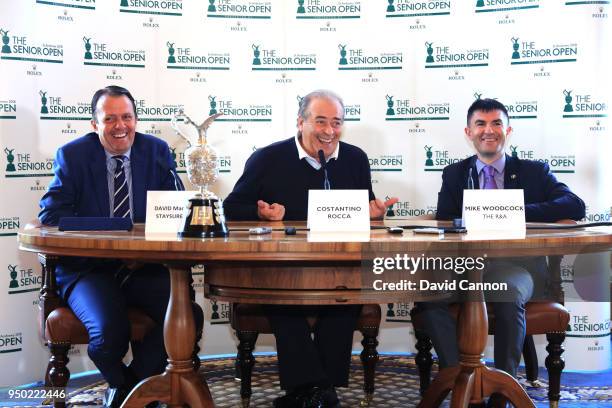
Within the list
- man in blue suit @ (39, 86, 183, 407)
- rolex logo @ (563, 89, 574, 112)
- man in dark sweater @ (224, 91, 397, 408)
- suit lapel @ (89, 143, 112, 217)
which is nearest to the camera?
man in blue suit @ (39, 86, 183, 407)

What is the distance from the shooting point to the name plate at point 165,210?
2.18 meters

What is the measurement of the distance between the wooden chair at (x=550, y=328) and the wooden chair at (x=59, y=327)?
38.4 inches

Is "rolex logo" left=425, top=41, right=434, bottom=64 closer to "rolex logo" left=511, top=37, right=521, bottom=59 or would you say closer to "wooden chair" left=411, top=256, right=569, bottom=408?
"rolex logo" left=511, top=37, right=521, bottom=59

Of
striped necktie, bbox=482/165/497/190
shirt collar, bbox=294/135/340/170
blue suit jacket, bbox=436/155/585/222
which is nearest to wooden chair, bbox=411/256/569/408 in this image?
blue suit jacket, bbox=436/155/585/222

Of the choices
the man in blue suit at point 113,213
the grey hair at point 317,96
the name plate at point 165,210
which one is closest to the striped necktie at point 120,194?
the man in blue suit at point 113,213

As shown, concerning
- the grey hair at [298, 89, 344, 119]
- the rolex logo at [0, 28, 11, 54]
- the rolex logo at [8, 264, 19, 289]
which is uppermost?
the rolex logo at [0, 28, 11, 54]

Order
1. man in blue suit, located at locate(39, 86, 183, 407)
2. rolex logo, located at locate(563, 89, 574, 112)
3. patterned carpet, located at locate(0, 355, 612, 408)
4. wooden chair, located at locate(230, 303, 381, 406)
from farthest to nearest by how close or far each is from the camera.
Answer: rolex logo, located at locate(563, 89, 574, 112), patterned carpet, located at locate(0, 355, 612, 408), wooden chair, located at locate(230, 303, 381, 406), man in blue suit, located at locate(39, 86, 183, 407)

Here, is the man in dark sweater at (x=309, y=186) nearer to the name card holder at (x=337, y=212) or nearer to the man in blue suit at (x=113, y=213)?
the man in blue suit at (x=113, y=213)

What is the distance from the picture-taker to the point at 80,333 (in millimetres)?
2518

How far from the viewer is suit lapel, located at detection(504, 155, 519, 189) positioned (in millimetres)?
3145

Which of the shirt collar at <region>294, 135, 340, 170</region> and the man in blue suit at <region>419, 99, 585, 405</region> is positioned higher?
the shirt collar at <region>294, 135, 340, 170</region>

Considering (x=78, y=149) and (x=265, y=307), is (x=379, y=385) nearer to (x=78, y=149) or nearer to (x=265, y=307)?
(x=265, y=307)

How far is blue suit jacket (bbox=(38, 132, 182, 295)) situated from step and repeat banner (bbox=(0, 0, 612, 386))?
694mm

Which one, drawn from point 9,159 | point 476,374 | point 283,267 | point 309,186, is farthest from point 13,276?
point 476,374
